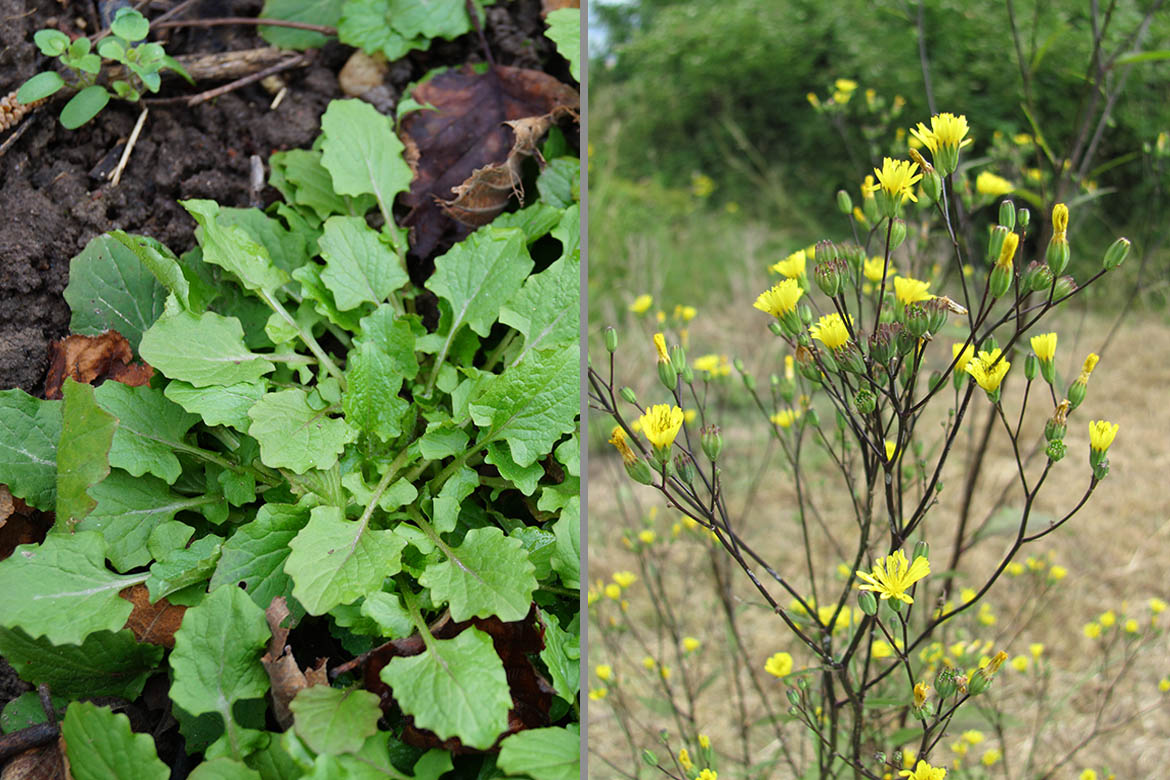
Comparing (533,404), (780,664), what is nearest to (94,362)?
(533,404)

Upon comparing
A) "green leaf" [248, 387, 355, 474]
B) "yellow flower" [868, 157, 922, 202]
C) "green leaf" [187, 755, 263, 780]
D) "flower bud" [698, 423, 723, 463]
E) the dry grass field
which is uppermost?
"yellow flower" [868, 157, 922, 202]

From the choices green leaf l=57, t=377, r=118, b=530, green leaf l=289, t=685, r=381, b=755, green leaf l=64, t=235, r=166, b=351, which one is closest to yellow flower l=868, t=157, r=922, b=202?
green leaf l=289, t=685, r=381, b=755

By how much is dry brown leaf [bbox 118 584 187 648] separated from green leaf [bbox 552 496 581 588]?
24.5 inches

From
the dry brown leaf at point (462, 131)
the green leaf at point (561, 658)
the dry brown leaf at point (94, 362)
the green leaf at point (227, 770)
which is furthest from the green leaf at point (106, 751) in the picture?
the dry brown leaf at point (462, 131)

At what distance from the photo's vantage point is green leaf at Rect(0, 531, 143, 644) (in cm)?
150

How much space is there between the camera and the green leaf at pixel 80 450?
157cm

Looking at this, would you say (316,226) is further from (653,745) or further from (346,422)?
(653,745)

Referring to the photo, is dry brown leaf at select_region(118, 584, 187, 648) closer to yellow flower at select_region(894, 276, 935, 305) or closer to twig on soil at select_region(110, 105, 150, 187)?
twig on soil at select_region(110, 105, 150, 187)

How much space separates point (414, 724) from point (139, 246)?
0.99 m

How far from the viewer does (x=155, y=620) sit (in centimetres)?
162

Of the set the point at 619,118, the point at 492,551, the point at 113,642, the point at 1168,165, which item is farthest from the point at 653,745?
the point at 619,118

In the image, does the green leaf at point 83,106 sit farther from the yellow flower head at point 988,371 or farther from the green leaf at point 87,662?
the yellow flower head at point 988,371

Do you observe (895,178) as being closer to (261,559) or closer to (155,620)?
(261,559)

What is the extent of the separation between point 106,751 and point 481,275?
3.43 ft
